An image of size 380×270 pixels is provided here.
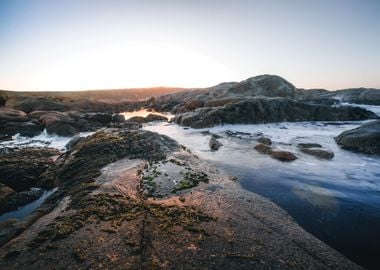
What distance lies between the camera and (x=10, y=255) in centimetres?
620

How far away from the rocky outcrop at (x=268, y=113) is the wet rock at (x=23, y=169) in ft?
60.6

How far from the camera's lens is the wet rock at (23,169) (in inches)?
490

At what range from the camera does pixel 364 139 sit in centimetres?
1856

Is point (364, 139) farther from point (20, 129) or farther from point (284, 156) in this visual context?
point (20, 129)

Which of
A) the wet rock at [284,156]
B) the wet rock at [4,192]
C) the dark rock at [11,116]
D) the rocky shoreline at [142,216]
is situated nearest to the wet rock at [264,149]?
the rocky shoreline at [142,216]

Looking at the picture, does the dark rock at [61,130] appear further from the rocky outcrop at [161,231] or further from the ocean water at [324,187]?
the rocky outcrop at [161,231]

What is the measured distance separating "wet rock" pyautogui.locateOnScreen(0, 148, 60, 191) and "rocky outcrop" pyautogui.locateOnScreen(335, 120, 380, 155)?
2053cm

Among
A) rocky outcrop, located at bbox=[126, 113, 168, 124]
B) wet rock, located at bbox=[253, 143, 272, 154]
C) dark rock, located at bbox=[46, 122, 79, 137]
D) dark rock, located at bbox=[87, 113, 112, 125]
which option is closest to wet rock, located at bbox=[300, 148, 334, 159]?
wet rock, located at bbox=[253, 143, 272, 154]

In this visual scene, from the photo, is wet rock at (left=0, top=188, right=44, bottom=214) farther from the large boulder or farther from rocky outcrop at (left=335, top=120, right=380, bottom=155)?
rocky outcrop at (left=335, top=120, right=380, bottom=155)

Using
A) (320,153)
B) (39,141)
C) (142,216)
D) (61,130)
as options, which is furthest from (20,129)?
(320,153)

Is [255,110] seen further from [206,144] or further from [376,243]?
[376,243]

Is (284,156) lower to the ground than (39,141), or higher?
higher

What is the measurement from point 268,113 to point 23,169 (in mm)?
29029

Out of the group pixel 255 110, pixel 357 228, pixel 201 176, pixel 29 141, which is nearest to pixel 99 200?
pixel 201 176
